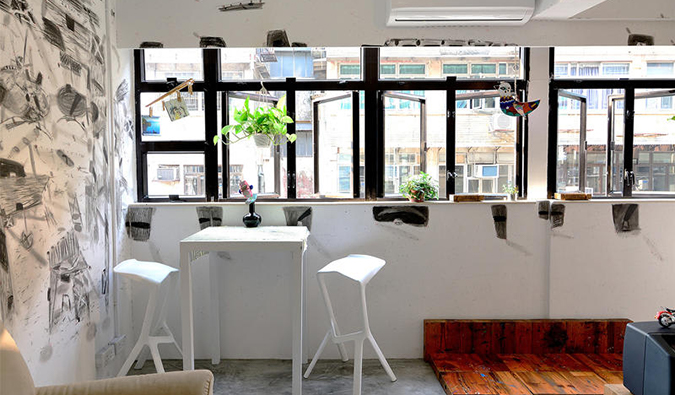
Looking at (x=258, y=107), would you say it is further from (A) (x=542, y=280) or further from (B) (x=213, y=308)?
(A) (x=542, y=280)

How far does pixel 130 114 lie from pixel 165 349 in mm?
1579

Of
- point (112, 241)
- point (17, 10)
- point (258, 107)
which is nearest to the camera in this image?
point (17, 10)

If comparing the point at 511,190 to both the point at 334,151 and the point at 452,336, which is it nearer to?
the point at 452,336

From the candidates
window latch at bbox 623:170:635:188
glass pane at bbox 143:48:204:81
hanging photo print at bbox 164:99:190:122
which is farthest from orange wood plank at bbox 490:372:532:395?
glass pane at bbox 143:48:204:81

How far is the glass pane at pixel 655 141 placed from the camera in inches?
138

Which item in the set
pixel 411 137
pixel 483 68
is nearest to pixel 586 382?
pixel 411 137

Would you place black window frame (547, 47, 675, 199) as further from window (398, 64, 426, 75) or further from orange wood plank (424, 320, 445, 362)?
orange wood plank (424, 320, 445, 362)

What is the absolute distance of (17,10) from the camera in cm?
205

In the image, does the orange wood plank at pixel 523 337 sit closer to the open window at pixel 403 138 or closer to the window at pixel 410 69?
the open window at pixel 403 138

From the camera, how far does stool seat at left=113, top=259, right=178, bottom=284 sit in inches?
103

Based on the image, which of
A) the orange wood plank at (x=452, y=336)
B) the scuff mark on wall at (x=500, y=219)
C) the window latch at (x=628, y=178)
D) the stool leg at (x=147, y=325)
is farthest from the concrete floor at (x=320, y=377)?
the window latch at (x=628, y=178)

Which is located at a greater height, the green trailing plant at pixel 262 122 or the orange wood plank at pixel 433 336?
the green trailing plant at pixel 262 122

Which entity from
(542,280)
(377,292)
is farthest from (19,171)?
(542,280)

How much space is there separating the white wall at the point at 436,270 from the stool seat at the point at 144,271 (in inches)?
18.3
